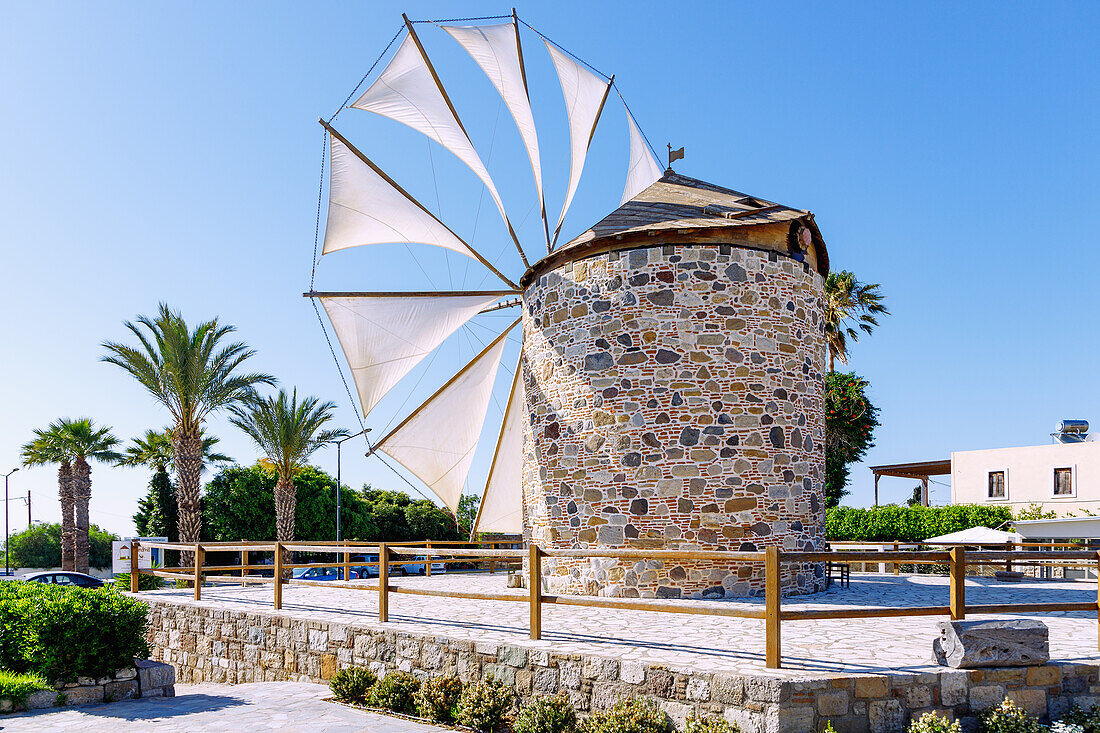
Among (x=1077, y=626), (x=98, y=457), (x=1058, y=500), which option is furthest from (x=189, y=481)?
(x=1058, y=500)

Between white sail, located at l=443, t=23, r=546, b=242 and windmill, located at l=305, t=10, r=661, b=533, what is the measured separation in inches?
0.8

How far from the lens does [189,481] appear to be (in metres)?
25.8

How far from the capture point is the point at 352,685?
28.9 feet

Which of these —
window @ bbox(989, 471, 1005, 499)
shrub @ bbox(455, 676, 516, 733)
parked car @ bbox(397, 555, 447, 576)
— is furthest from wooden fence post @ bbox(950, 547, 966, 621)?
window @ bbox(989, 471, 1005, 499)

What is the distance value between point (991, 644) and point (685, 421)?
19.7ft

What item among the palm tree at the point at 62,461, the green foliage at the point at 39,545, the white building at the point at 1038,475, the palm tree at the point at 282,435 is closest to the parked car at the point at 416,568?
the palm tree at the point at 282,435

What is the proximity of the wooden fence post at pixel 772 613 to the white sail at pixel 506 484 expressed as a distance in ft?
36.3

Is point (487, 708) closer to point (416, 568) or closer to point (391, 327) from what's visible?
point (391, 327)

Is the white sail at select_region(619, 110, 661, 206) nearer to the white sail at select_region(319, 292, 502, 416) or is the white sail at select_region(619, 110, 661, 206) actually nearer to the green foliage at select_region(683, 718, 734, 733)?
the white sail at select_region(319, 292, 502, 416)

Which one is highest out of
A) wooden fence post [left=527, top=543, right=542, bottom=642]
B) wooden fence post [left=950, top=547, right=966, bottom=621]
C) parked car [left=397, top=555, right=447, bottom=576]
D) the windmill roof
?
the windmill roof

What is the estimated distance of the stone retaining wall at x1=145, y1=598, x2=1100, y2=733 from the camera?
6121mm

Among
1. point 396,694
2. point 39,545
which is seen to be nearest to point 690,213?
point 396,694

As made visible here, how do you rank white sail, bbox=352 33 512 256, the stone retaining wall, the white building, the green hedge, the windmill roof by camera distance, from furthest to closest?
the white building, the green hedge, white sail, bbox=352 33 512 256, the windmill roof, the stone retaining wall

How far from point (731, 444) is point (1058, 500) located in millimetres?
25818
